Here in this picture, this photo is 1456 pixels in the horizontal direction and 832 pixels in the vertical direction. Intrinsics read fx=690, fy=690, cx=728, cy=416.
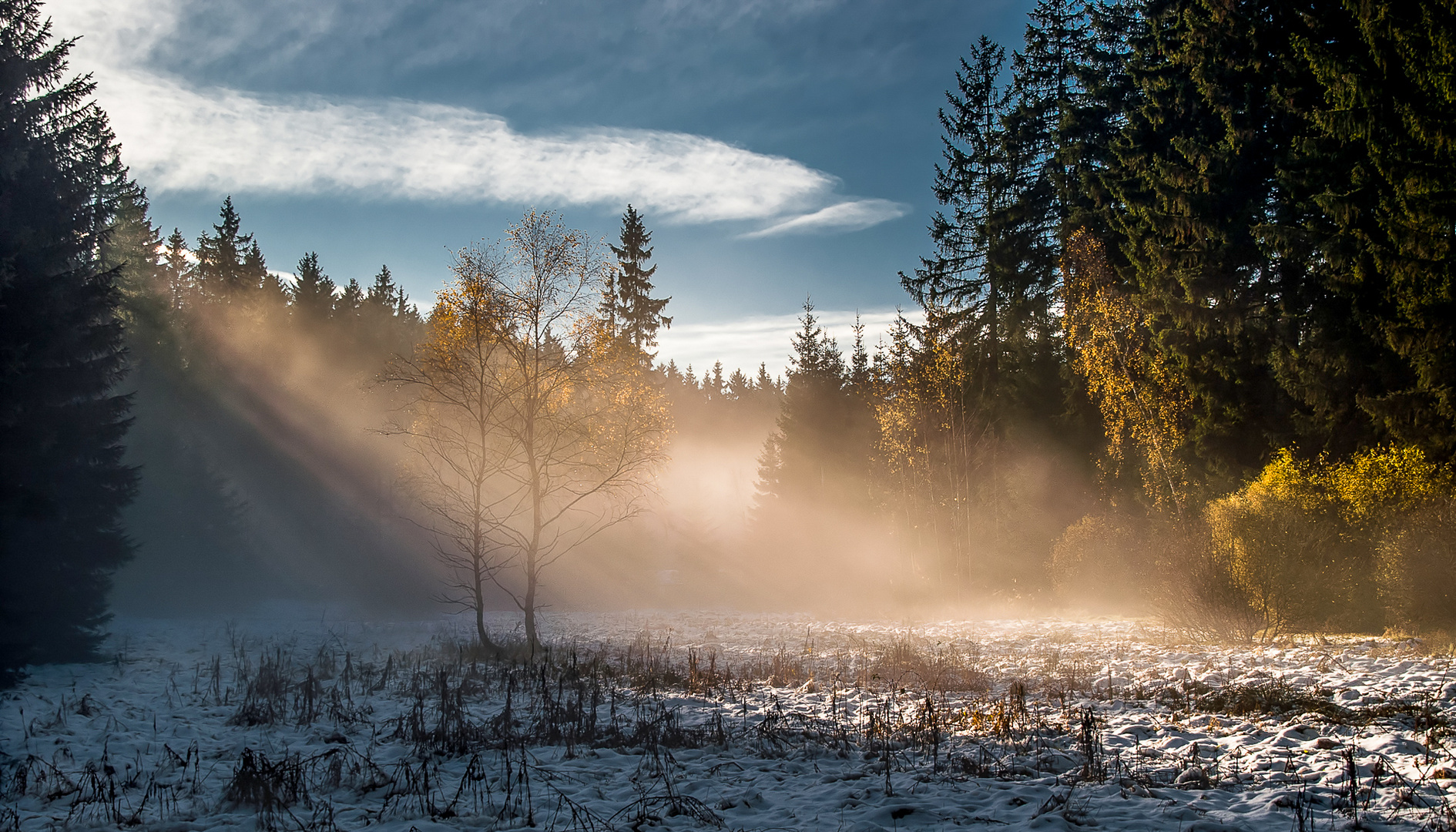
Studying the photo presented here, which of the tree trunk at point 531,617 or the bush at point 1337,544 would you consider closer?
the bush at point 1337,544

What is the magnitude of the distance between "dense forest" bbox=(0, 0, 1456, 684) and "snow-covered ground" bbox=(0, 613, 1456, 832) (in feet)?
12.3

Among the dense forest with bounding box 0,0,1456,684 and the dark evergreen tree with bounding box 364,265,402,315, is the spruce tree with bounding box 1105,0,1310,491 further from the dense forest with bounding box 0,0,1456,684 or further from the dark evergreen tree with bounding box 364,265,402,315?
the dark evergreen tree with bounding box 364,265,402,315

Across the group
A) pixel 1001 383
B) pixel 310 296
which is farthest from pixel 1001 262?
pixel 310 296

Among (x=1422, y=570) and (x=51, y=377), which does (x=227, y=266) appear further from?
(x=1422, y=570)

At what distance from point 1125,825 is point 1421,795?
2.26 meters

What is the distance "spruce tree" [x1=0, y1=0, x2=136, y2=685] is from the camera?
13.2 m

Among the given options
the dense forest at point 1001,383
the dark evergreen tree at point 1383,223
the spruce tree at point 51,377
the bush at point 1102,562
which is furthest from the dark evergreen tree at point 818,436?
the spruce tree at point 51,377

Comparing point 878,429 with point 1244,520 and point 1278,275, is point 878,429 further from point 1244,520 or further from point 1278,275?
point 1244,520

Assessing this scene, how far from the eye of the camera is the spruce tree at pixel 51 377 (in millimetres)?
13216

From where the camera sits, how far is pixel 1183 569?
14922mm

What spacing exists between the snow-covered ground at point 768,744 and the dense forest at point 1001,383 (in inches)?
147

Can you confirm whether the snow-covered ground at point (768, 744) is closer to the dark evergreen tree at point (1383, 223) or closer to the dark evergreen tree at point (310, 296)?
the dark evergreen tree at point (1383, 223)

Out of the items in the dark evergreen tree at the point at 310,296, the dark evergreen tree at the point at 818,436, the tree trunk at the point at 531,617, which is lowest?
the tree trunk at the point at 531,617

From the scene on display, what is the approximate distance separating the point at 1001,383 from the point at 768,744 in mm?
26479
